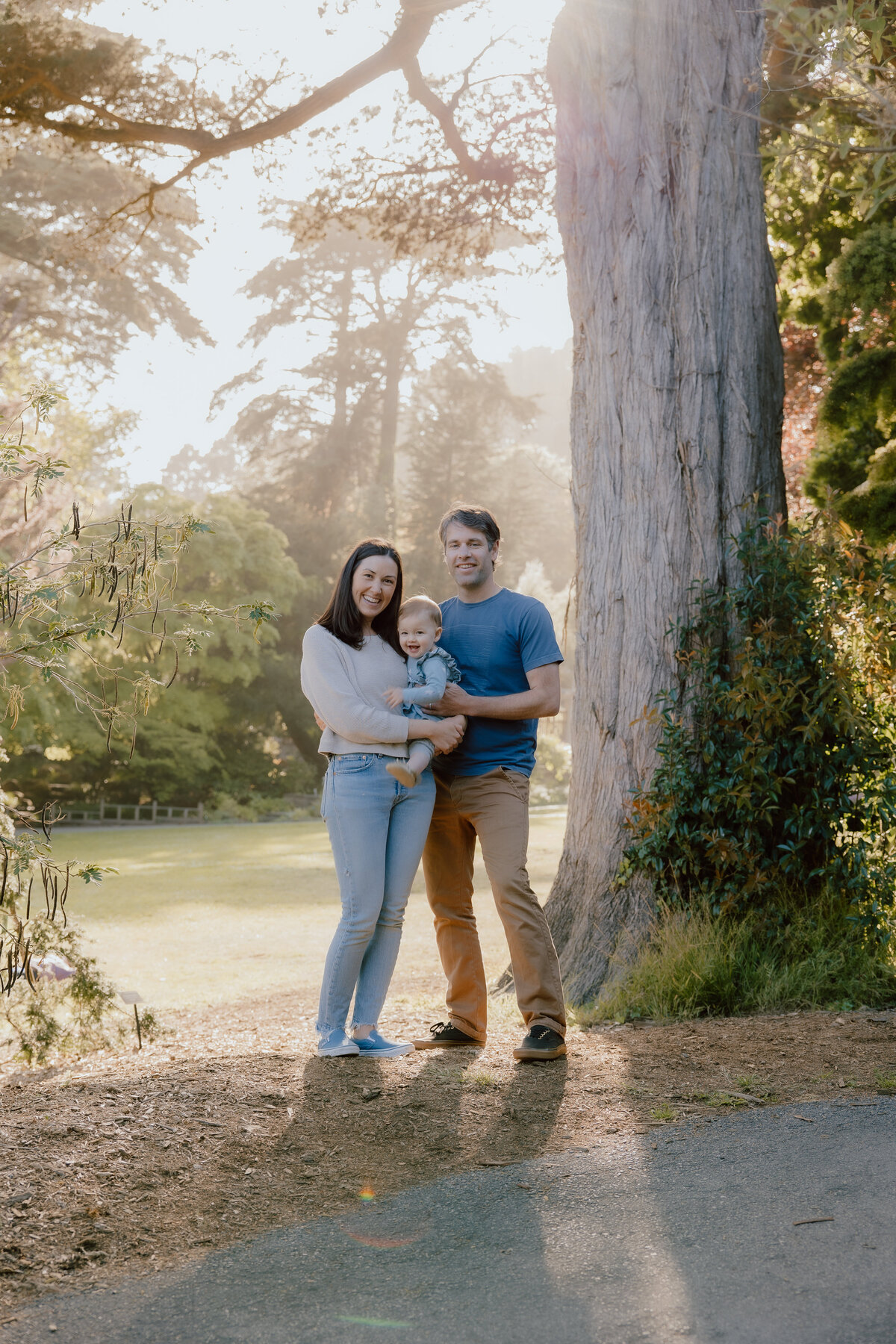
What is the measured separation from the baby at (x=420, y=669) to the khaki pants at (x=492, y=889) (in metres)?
0.36

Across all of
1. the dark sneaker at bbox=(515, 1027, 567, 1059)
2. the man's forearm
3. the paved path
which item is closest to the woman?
the man's forearm

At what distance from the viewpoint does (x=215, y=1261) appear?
2.60 m

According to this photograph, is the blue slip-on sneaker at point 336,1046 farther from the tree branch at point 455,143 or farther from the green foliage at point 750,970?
the tree branch at point 455,143

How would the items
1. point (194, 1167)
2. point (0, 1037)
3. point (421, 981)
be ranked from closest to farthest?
point (194, 1167) < point (0, 1037) < point (421, 981)

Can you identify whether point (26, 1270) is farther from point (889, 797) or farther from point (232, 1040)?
point (889, 797)

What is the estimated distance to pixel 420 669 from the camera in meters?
4.14

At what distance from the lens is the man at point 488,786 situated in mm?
4199

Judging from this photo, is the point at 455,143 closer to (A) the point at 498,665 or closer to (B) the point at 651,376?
(B) the point at 651,376

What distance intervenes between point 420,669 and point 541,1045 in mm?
1501

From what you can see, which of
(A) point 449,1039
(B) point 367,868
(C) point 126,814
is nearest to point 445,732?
(B) point 367,868

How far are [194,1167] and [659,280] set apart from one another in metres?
4.92

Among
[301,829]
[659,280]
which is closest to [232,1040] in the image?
[659,280]

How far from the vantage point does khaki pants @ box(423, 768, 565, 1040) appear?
4.20m

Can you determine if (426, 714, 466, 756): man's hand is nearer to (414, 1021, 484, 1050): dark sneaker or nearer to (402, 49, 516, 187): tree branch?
(414, 1021, 484, 1050): dark sneaker
